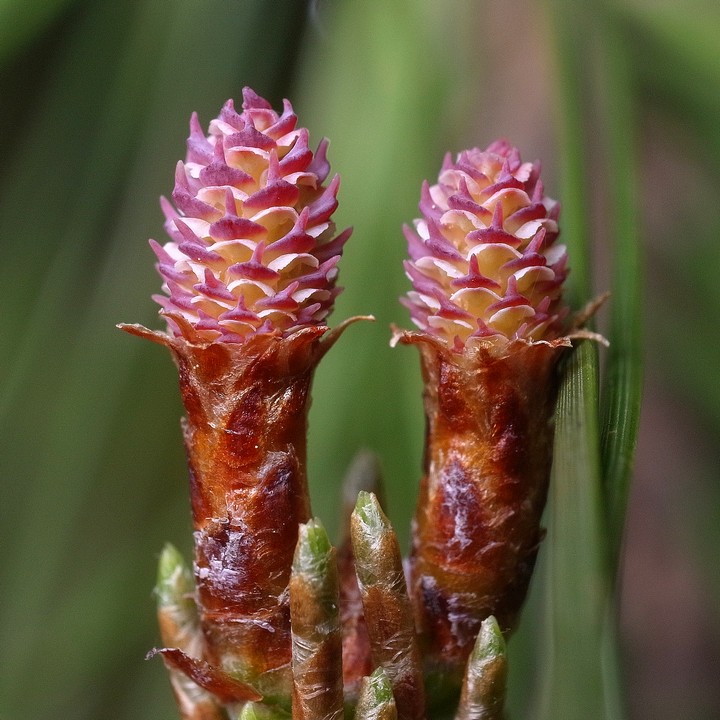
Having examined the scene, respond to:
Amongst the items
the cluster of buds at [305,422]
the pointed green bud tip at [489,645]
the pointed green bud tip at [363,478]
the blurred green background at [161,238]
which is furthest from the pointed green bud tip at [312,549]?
the blurred green background at [161,238]

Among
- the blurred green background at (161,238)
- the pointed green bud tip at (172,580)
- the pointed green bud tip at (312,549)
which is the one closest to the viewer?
the pointed green bud tip at (312,549)

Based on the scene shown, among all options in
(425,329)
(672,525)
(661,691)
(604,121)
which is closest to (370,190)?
(604,121)

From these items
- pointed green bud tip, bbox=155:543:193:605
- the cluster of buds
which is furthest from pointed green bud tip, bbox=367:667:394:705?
pointed green bud tip, bbox=155:543:193:605

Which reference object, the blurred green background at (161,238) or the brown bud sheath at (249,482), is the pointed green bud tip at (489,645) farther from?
the blurred green background at (161,238)

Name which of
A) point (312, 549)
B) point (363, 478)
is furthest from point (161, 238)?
point (312, 549)

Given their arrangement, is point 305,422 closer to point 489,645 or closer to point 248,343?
point 248,343

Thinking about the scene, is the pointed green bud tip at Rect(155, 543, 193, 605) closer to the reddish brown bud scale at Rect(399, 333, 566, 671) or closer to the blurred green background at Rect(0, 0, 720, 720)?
the reddish brown bud scale at Rect(399, 333, 566, 671)
